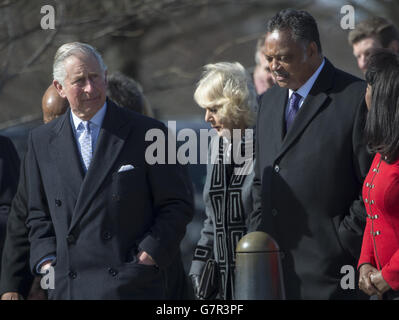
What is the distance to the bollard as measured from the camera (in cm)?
392

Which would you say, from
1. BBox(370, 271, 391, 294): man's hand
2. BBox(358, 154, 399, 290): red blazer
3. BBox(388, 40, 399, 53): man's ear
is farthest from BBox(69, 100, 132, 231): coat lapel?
BBox(388, 40, 399, 53): man's ear

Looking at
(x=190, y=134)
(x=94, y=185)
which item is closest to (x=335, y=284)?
(x=94, y=185)

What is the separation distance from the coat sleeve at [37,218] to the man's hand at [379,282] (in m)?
1.71

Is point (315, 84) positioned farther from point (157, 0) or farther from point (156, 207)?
point (157, 0)

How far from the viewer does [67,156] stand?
16.1 feet

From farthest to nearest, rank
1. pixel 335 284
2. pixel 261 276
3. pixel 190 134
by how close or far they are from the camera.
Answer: pixel 190 134
pixel 335 284
pixel 261 276

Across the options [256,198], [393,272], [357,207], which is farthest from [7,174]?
[393,272]

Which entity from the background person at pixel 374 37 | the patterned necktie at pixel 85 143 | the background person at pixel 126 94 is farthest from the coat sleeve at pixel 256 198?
the background person at pixel 374 37

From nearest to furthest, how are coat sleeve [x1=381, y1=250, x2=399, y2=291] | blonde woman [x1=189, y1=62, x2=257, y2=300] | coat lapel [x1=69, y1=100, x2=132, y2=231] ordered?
1. coat sleeve [x1=381, y1=250, x2=399, y2=291]
2. coat lapel [x1=69, y1=100, x2=132, y2=231]
3. blonde woman [x1=189, y1=62, x2=257, y2=300]

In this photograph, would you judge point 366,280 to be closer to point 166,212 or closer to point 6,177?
point 166,212

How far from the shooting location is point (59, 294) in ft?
15.8

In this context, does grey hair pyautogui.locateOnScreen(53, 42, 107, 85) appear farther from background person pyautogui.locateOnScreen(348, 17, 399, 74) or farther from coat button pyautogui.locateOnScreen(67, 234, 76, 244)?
background person pyautogui.locateOnScreen(348, 17, 399, 74)

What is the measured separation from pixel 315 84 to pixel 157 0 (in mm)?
6655

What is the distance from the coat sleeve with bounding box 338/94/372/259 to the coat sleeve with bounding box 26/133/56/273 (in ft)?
5.19
